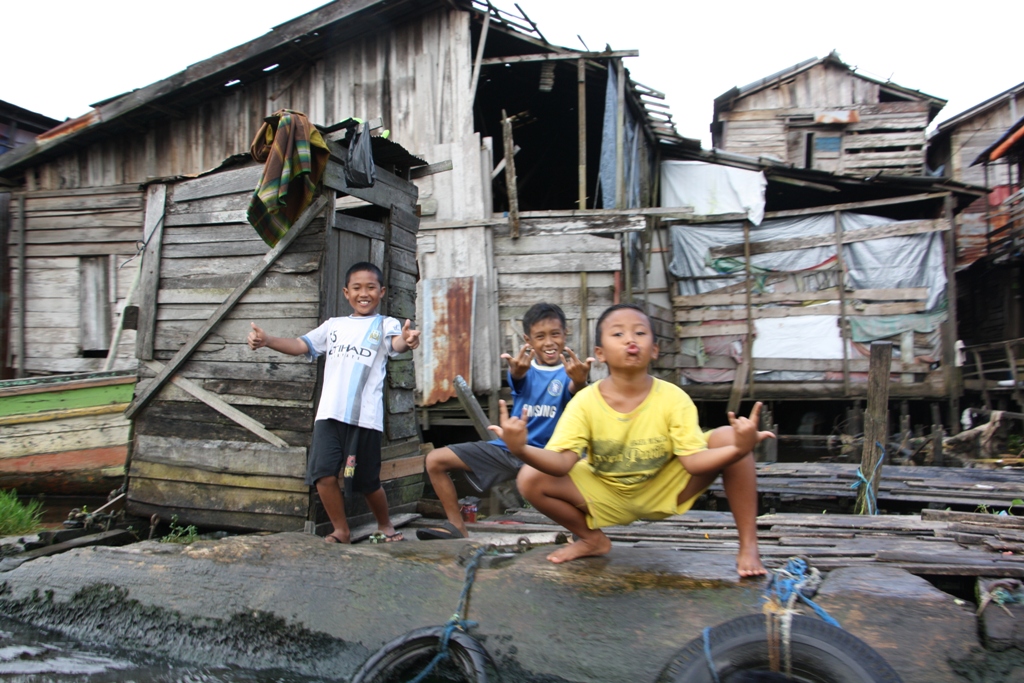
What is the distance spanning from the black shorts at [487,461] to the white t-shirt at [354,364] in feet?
1.83

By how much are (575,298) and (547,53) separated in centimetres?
360

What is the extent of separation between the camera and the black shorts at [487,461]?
13.0ft

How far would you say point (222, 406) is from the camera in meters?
4.74

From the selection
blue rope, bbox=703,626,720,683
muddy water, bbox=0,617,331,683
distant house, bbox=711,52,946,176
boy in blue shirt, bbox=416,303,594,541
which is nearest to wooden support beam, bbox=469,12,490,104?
boy in blue shirt, bbox=416,303,594,541

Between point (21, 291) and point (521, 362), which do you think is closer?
point (521, 362)

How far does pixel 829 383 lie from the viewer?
437 inches

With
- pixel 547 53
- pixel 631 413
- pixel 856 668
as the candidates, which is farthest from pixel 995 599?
pixel 547 53

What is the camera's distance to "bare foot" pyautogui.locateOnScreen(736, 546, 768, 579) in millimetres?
2627

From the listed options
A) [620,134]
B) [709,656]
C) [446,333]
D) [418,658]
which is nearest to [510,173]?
[620,134]

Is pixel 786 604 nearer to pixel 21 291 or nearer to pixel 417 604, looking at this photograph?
pixel 417 604

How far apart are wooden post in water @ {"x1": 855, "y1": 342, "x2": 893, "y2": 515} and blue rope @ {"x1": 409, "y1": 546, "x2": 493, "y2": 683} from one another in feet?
11.3

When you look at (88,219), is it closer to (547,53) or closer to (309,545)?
(547,53)

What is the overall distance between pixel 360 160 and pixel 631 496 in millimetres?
2992

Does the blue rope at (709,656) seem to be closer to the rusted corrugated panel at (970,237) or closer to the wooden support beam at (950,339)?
the wooden support beam at (950,339)
